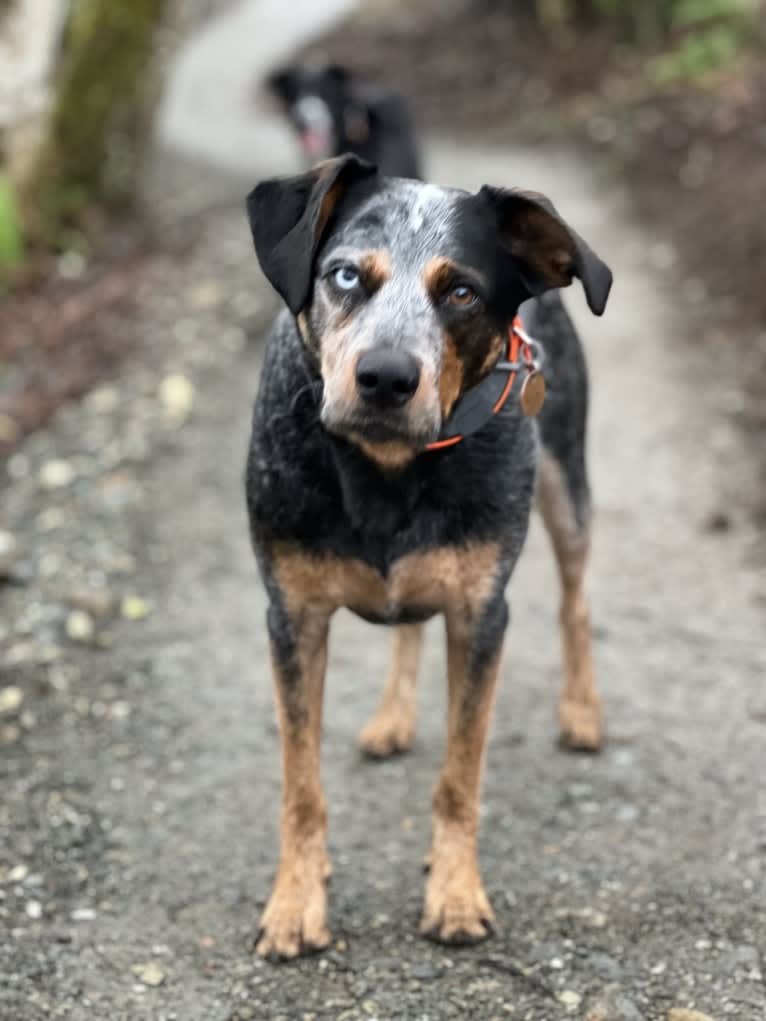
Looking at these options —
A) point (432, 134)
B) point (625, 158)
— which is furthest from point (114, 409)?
point (432, 134)

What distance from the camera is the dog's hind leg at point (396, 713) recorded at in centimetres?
488

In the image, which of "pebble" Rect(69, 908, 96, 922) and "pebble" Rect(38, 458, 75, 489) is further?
"pebble" Rect(38, 458, 75, 489)

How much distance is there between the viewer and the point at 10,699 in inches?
204

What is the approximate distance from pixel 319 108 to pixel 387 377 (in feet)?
26.4

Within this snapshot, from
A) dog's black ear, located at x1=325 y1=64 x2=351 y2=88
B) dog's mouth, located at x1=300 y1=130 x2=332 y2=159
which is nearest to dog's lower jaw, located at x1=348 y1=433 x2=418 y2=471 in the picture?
dog's mouth, located at x1=300 y1=130 x2=332 y2=159

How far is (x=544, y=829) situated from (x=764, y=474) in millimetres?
3211

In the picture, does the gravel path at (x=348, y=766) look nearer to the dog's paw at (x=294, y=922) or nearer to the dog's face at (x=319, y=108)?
the dog's paw at (x=294, y=922)

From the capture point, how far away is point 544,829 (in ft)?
14.7

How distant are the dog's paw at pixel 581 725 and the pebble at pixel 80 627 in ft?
6.87

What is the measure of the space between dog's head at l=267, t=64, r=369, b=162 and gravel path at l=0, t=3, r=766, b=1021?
3.24 metres

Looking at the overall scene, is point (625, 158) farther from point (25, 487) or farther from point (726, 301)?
point (25, 487)

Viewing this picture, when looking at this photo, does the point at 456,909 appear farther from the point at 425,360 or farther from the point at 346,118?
the point at 346,118

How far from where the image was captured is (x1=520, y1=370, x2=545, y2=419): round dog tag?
368 centimetres

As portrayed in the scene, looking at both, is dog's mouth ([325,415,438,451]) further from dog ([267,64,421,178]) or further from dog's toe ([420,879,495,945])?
dog ([267,64,421,178])
